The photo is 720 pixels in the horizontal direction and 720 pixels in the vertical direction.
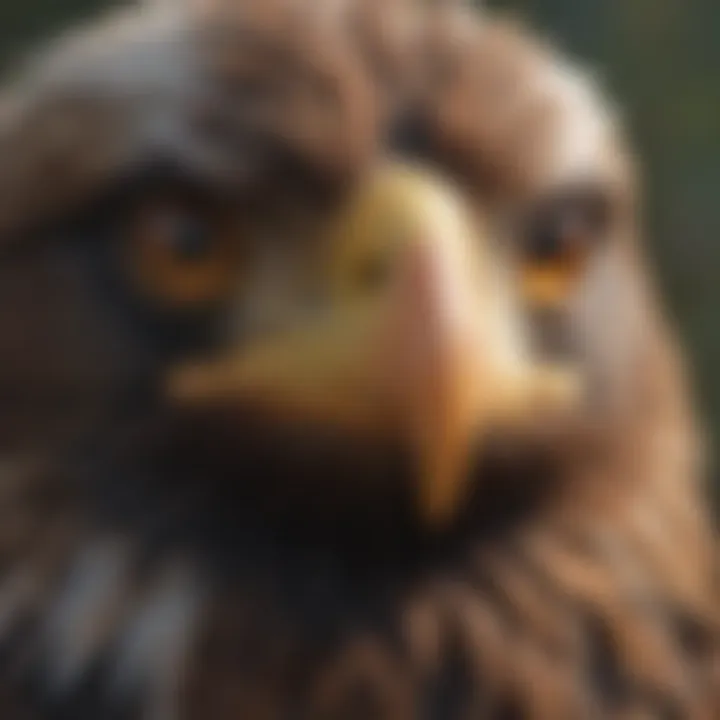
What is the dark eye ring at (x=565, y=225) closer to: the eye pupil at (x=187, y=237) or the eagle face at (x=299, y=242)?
the eagle face at (x=299, y=242)

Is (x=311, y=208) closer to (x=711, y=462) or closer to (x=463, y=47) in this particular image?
(x=463, y=47)

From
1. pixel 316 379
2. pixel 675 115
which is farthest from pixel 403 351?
pixel 675 115

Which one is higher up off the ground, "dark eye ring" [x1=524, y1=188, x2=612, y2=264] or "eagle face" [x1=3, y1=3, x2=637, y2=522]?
"eagle face" [x1=3, y1=3, x2=637, y2=522]

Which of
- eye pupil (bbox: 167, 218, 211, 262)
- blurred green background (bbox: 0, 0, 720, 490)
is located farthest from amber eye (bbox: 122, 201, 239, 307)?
blurred green background (bbox: 0, 0, 720, 490)

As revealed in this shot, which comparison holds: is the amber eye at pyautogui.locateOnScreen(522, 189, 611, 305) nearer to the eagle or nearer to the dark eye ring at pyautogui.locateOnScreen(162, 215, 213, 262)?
the eagle

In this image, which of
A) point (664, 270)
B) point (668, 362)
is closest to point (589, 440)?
point (668, 362)

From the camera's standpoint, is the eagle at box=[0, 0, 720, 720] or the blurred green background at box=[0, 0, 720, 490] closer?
the eagle at box=[0, 0, 720, 720]

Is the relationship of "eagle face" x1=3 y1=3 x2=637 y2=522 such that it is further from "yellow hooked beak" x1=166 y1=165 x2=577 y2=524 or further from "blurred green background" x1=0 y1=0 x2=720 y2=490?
"blurred green background" x1=0 y1=0 x2=720 y2=490
